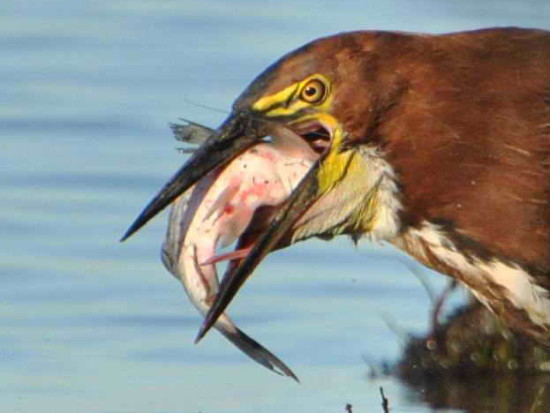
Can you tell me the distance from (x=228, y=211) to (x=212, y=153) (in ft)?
0.74

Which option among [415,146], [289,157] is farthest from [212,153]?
[415,146]

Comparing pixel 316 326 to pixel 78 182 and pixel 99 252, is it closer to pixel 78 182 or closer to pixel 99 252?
pixel 99 252

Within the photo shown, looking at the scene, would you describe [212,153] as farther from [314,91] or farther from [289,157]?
[314,91]

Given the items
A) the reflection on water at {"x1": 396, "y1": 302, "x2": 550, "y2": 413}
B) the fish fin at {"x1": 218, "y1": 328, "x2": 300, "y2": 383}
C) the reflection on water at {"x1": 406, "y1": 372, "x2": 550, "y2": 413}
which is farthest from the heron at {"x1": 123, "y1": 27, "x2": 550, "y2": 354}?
the reflection on water at {"x1": 396, "y1": 302, "x2": 550, "y2": 413}

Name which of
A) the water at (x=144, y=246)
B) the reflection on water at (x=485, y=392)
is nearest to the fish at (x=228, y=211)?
the water at (x=144, y=246)

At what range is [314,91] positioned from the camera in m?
7.20

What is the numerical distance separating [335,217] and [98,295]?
2.19 m

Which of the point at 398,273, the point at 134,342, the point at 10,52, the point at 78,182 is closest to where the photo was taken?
the point at 134,342

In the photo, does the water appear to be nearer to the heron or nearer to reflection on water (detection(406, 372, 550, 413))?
reflection on water (detection(406, 372, 550, 413))

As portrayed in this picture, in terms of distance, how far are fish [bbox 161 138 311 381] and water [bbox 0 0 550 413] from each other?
0.79 m

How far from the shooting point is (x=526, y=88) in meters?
7.28

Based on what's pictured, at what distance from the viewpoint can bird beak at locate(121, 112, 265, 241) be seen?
23.9 feet

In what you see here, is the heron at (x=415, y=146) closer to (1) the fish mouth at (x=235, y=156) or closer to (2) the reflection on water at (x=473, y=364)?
(1) the fish mouth at (x=235, y=156)

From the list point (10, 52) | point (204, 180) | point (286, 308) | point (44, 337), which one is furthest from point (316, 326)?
point (10, 52)
